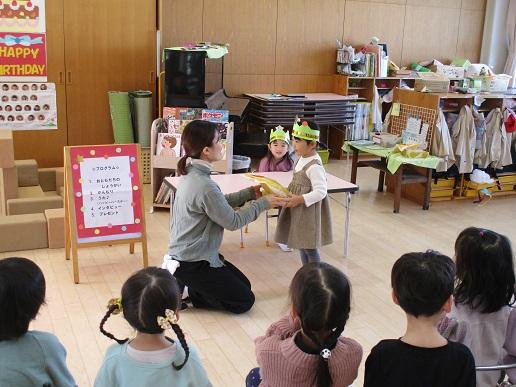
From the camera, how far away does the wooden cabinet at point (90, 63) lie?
247 inches

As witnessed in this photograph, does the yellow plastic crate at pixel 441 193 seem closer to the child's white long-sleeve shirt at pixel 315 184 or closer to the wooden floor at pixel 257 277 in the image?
the wooden floor at pixel 257 277

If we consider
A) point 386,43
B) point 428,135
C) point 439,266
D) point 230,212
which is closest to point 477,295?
point 439,266

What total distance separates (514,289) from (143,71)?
541cm

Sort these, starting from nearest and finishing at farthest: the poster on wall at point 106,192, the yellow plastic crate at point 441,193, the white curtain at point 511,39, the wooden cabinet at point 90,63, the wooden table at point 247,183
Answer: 1. the poster on wall at point 106,192
2. the wooden table at point 247,183
3. the yellow plastic crate at point 441,193
4. the wooden cabinet at point 90,63
5. the white curtain at point 511,39

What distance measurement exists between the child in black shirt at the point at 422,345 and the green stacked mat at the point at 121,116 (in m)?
5.13

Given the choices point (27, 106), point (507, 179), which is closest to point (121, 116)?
point (27, 106)

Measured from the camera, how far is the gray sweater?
11.1 feet

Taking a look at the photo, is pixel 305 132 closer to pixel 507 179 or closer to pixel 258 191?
pixel 258 191

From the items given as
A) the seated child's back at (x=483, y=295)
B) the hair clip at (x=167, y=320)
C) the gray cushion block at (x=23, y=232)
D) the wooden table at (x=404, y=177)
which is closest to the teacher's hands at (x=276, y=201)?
the seated child's back at (x=483, y=295)

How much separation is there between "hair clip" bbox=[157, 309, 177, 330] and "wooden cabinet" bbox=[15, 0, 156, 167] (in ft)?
17.3

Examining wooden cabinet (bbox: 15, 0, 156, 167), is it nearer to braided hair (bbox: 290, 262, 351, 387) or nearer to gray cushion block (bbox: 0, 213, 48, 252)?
gray cushion block (bbox: 0, 213, 48, 252)

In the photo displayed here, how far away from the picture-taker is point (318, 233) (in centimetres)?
377

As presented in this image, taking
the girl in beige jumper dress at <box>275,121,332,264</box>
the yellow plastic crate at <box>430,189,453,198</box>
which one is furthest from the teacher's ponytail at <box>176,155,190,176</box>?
the yellow plastic crate at <box>430,189,453,198</box>

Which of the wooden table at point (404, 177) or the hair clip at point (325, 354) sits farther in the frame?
the wooden table at point (404, 177)
